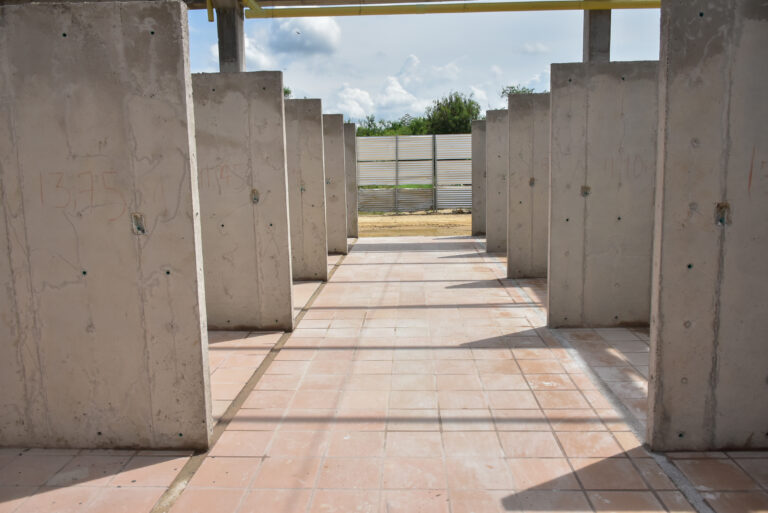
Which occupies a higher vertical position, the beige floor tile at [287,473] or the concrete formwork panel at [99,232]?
the concrete formwork panel at [99,232]

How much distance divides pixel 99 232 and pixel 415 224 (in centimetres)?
1494

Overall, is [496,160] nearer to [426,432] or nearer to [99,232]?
[426,432]

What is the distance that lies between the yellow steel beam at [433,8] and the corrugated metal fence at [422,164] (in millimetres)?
12422

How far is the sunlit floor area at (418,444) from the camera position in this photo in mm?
3049

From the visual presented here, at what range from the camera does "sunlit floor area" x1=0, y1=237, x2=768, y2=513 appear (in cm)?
305

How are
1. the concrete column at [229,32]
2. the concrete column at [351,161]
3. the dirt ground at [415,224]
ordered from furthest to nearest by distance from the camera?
the dirt ground at [415,224] < the concrete column at [351,161] < the concrete column at [229,32]

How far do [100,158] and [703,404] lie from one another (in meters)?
3.67

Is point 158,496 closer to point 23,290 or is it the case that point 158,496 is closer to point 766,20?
point 23,290

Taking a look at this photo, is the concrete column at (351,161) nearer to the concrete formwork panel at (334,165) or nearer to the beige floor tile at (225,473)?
the concrete formwork panel at (334,165)

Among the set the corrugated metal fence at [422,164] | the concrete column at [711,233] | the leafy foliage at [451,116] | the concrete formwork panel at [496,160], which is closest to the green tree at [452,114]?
the leafy foliage at [451,116]

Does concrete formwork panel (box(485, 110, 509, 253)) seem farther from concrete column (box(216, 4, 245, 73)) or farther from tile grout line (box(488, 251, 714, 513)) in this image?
tile grout line (box(488, 251, 714, 513))

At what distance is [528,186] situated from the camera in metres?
8.77

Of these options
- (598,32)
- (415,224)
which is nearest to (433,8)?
(598,32)

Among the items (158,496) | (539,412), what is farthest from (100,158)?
(539,412)
